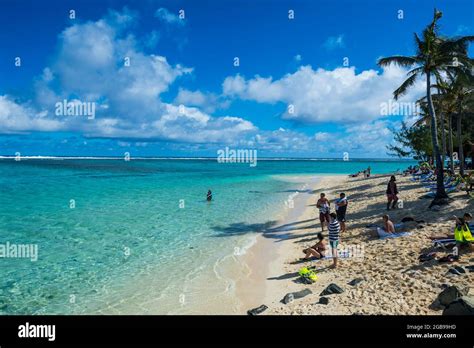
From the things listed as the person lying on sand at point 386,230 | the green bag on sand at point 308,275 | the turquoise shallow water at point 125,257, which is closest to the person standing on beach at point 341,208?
the person lying on sand at point 386,230

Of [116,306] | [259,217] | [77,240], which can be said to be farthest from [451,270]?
[77,240]

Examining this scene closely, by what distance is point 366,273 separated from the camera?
10.8m

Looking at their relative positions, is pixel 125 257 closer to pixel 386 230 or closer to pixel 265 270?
pixel 265 270

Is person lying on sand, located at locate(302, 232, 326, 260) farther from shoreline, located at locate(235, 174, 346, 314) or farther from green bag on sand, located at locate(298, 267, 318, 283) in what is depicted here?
→ green bag on sand, located at locate(298, 267, 318, 283)

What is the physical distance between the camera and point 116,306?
10242 mm

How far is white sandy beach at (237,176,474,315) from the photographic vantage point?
855 centimetres

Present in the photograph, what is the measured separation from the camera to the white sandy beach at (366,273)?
855 centimetres

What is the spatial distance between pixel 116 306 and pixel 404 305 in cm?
836

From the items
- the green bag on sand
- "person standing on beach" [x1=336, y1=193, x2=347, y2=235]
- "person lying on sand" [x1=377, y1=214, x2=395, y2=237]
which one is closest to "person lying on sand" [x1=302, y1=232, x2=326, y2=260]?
the green bag on sand

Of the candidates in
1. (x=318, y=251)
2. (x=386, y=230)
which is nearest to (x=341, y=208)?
(x=386, y=230)

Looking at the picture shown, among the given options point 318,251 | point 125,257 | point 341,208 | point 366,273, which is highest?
point 341,208

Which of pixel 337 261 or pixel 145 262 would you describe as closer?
pixel 337 261
